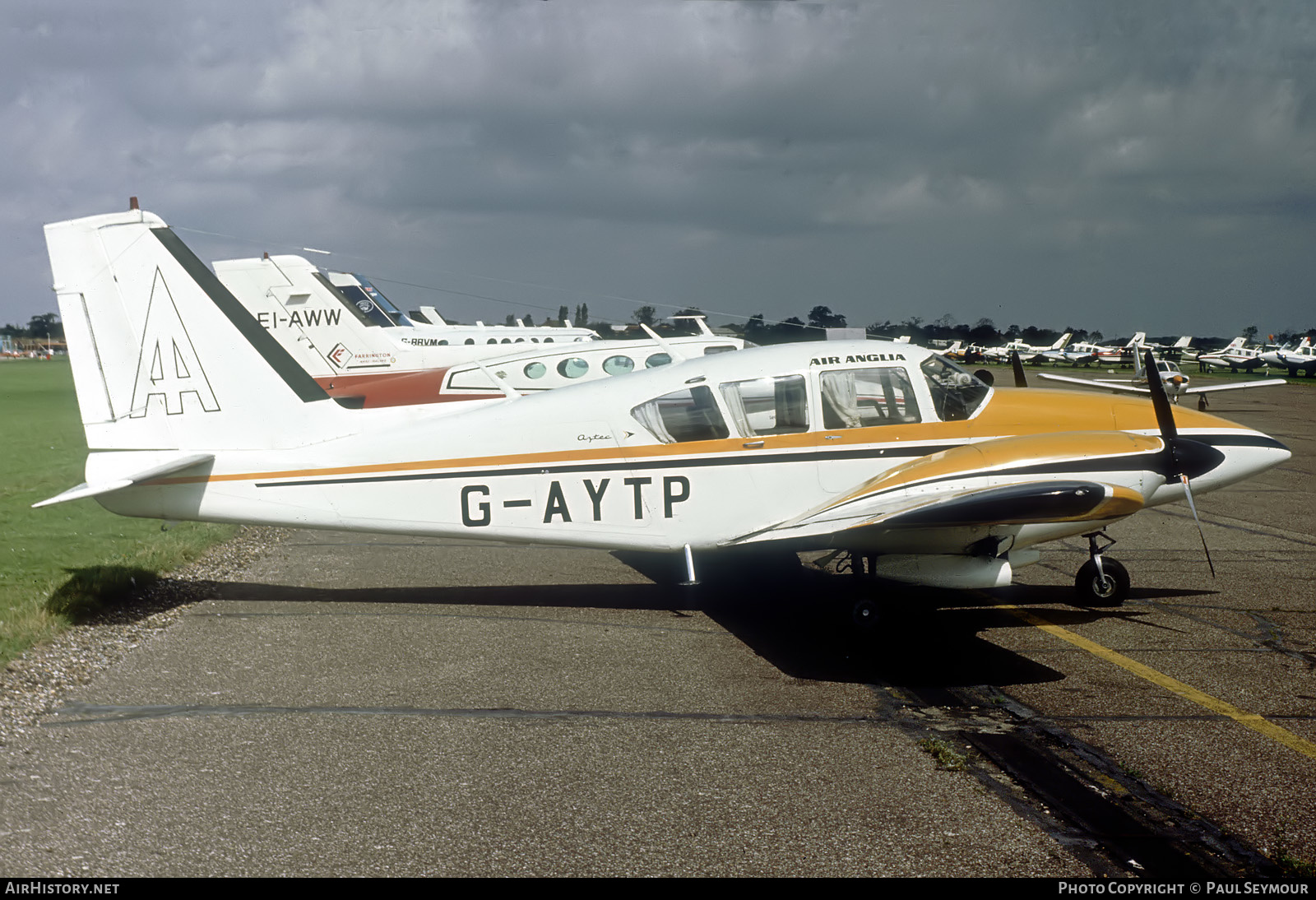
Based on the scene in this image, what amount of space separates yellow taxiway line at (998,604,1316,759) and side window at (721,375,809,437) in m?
2.78

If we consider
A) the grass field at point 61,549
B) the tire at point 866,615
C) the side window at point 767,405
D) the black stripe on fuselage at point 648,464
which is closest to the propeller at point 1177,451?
the black stripe on fuselage at point 648,464

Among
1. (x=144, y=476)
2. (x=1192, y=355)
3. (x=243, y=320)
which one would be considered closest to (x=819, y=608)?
(x=243, y=320)

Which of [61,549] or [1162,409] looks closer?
[1162,409]

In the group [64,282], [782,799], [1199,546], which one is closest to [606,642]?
[782,799]

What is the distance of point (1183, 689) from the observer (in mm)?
6742

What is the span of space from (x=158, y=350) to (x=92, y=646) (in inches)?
104

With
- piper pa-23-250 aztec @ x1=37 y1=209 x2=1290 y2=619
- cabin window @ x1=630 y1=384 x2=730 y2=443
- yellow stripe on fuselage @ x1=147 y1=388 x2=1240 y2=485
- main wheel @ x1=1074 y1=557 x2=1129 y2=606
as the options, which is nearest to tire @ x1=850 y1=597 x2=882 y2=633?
piper pa-23-250 aztec @ x1=37 y1=209 x2=1290 y2=619

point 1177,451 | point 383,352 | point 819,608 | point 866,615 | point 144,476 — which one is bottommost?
point 819,608

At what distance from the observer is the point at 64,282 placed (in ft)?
27.4

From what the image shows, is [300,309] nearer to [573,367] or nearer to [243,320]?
[573,367]

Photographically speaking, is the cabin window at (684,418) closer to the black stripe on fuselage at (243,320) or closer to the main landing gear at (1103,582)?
the black stripe on fuselage at (243,320)

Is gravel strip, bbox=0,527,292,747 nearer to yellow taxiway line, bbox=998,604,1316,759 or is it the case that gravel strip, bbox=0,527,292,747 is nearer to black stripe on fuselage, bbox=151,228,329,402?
black stripe on fuselage, bbox=151,228,329,402

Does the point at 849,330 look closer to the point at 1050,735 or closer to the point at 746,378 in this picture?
the point at 746,378
